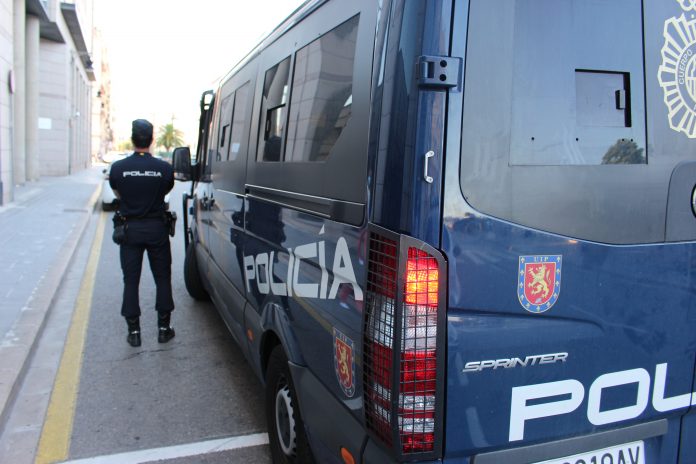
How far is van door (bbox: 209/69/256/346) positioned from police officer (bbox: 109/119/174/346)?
1.44ft

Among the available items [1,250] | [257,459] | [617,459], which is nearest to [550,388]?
[617,459]

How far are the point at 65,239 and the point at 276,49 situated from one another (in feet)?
26.1

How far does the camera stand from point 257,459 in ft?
10.8

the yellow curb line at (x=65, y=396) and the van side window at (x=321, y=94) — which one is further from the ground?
the van side window at (x=321, y=94)

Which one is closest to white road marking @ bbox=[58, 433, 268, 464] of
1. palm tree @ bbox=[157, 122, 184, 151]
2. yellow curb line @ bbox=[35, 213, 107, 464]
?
yellow curb line @ bbox=[35, 213, 107, 464]

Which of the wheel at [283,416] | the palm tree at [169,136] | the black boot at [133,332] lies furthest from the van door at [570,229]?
the palm tree at [169,136]

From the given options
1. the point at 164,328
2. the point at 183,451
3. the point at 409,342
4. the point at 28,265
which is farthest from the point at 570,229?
the point at 28,265

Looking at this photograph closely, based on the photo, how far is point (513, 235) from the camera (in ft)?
5.64

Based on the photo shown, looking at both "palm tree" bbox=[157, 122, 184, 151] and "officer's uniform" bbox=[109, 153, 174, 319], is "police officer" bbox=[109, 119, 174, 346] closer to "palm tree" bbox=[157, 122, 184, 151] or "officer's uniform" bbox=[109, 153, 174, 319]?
"officer's uniform" bbox=[109, 153, 174, 319]

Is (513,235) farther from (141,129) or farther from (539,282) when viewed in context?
(141,129)

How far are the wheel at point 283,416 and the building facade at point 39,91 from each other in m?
12.5

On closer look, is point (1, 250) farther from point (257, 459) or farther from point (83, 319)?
point (257, 459)

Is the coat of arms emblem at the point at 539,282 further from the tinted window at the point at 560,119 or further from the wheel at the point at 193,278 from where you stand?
the wheel at the point at 193,278

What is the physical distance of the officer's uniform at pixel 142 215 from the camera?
475cm
